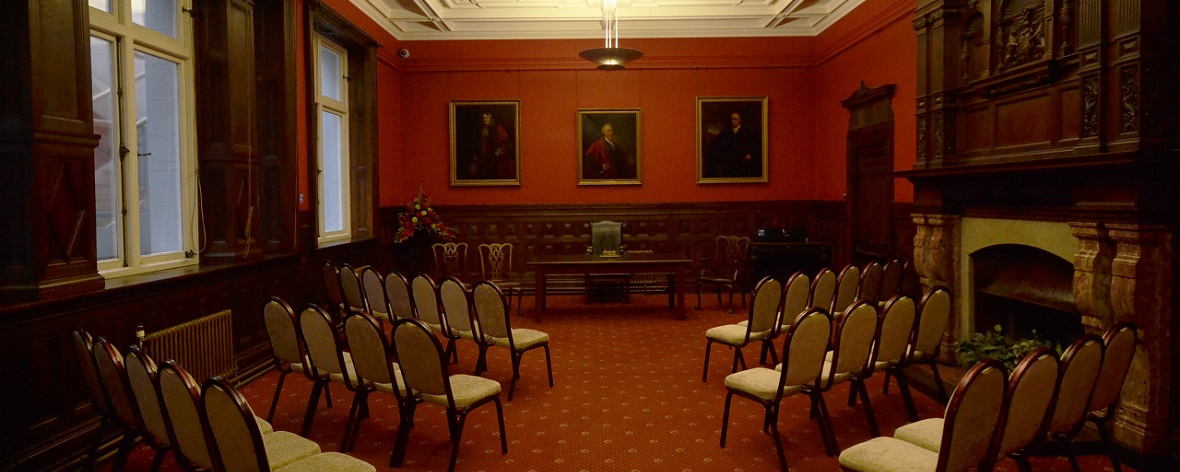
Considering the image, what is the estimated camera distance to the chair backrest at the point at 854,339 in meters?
3.93

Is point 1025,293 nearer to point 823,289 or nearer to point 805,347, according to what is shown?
point 823,289

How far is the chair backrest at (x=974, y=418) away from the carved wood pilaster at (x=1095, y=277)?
7.01 ft

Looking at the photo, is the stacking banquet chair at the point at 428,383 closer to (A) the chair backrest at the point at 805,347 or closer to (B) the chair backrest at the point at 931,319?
(A) the chair backrest at the point at 805,347

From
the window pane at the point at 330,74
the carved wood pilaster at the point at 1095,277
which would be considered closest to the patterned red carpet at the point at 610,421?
the carved wood pilaster at the point at 1095,277

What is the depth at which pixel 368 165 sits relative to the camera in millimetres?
9367

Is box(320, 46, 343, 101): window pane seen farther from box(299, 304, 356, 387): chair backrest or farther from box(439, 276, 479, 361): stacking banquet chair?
box(299, 304, 356, 387): chair backrest

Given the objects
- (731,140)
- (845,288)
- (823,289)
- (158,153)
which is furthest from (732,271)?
(158,153)

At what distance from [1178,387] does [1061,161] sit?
1.43 metres

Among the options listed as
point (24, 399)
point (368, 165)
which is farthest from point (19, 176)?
point (368, 165)

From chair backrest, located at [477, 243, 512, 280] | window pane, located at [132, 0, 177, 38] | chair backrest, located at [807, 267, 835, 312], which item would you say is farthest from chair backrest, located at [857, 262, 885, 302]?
window pane, located at [132, 0, 177, 38]

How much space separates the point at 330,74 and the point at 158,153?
3.56 m

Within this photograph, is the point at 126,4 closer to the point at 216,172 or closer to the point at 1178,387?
the point at 216,172

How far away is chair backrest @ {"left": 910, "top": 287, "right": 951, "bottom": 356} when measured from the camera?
4.46 meters

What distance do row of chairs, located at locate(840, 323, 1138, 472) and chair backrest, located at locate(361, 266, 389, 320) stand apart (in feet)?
13.6
